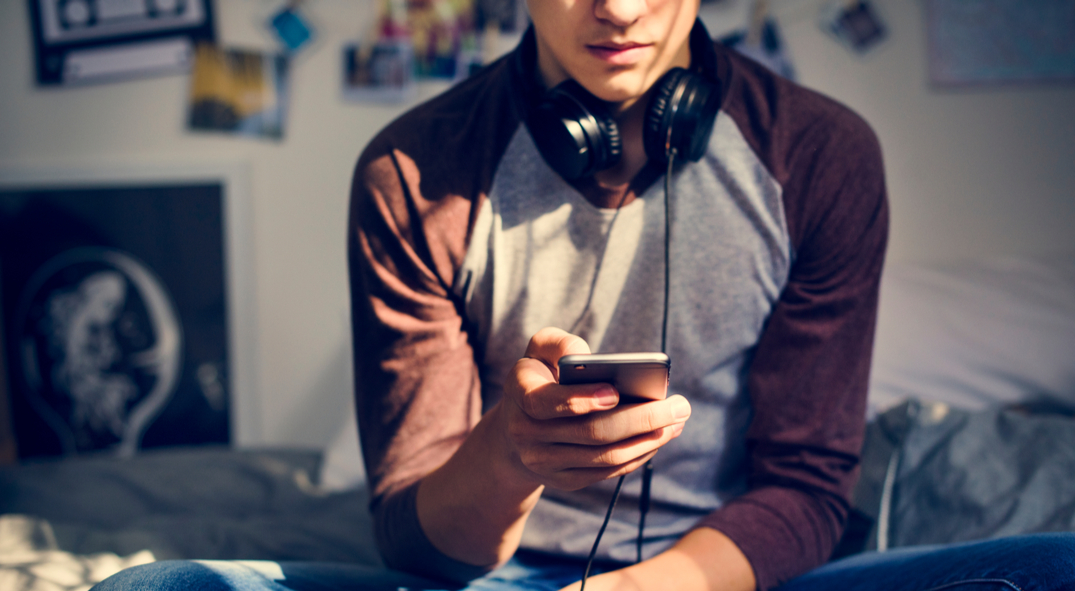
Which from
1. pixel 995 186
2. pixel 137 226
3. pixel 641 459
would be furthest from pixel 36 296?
pixel 995 186

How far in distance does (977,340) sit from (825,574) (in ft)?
2.07

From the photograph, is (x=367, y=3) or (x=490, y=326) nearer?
(x=490, y=326)

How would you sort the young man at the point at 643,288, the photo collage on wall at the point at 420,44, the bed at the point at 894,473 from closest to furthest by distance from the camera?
the young man at the point at 643,288 < the bed at the point at 894,473 < the photo collage on wall at the point at 420,44

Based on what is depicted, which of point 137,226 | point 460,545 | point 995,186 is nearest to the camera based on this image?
point 460,545

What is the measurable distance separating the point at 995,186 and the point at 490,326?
1.23 m

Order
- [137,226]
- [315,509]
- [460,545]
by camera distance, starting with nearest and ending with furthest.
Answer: [460,545], [315,509], [137,226]

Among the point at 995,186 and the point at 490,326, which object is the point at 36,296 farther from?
the point at 995,186

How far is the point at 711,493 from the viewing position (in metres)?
0.75

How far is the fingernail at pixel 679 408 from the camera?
0.45 metres

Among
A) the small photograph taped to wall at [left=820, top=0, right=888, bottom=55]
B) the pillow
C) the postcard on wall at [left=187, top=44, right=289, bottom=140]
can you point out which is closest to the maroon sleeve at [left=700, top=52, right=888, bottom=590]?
the pillow

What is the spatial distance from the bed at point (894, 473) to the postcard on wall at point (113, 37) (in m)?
0.87

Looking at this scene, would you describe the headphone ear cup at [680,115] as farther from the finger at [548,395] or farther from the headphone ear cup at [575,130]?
the finger at [548,395]

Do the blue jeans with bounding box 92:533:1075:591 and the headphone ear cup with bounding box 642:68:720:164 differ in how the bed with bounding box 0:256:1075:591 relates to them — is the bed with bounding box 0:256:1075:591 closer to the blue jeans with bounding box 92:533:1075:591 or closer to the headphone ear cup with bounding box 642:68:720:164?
the blue jeans with bounding box 92:533:1075:591

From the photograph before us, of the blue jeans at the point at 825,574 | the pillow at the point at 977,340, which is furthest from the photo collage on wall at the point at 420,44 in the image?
the blue jeans at the point at 825,574
